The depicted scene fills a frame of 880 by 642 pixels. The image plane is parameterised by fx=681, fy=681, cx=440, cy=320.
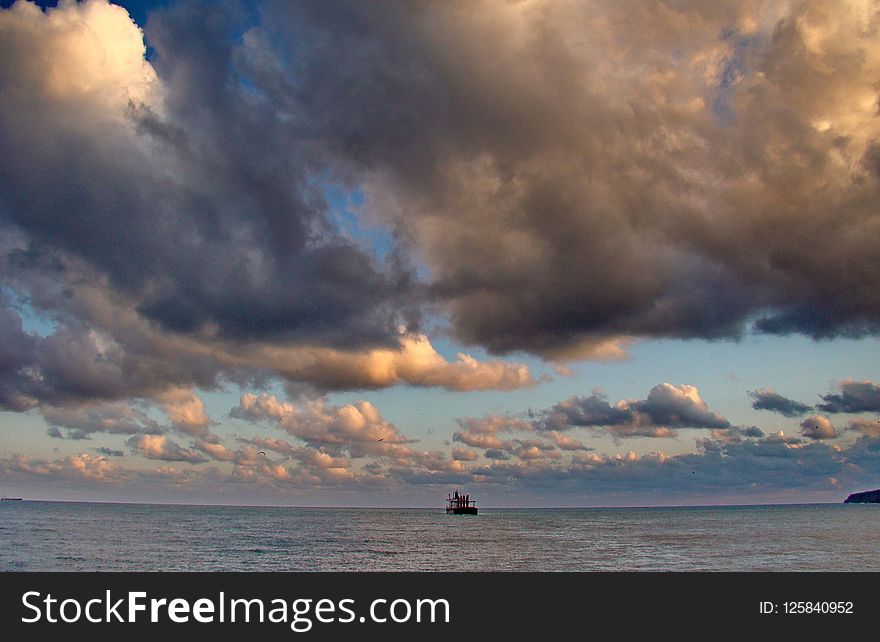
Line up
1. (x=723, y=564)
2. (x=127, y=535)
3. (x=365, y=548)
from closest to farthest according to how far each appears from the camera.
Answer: (x=723, y=564)
(x=365, y=548)
(x=127, y=535)

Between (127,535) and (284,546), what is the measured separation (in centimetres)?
3612

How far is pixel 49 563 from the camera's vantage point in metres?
71.6

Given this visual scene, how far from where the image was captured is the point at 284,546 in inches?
3856
